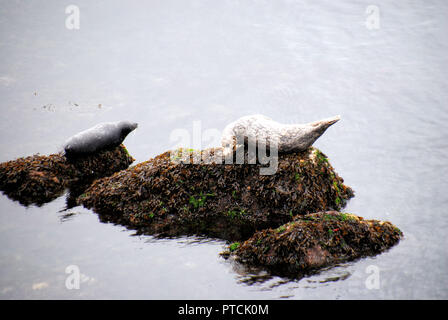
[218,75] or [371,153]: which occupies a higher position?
[218,75]

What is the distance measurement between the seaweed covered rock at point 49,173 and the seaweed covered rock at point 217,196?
811mm

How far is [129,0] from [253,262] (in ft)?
50.5

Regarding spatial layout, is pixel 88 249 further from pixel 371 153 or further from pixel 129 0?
pixel 129 0

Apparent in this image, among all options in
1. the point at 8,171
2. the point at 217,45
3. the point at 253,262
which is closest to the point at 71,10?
the point at 217,45

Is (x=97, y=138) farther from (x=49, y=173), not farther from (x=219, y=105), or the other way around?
(x=219, y=105)

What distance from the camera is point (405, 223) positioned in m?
6.54

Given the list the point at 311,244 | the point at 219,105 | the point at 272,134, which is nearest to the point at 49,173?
the point at 272,134

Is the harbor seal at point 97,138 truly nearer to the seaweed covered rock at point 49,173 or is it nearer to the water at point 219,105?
the seaweed covered rock at point 49,173

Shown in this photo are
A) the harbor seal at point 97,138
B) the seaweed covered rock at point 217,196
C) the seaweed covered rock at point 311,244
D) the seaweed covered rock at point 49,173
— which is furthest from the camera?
the harbor seal at point 97,138

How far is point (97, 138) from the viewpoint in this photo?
7922 millimetres

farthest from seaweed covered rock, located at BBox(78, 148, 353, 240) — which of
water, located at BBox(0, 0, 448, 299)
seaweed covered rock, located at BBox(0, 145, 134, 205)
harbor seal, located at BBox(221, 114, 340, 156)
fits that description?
seaweed covered rock, located at BBox(0, 145, 134, 205)

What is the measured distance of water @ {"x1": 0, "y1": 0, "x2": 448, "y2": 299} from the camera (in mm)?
5473

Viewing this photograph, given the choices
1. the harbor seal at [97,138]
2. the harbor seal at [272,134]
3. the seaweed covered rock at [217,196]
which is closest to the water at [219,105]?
the seaweed covered rock at [217,196]

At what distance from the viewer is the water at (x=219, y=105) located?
5.47 metres
